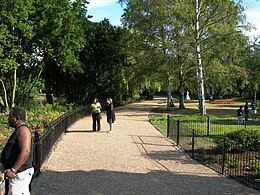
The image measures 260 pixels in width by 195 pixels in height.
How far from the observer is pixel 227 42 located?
1139 inches

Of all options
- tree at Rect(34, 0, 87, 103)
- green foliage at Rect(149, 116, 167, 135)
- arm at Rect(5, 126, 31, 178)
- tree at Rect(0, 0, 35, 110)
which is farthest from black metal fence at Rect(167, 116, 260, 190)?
tree at Rect(34, 0, 87, 103)

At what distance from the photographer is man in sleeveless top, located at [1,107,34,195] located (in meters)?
4.54

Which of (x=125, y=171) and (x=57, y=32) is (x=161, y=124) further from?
(x=125, y=171)

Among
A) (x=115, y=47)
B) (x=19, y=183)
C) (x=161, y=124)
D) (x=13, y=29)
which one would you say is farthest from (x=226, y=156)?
(x=115, y=47)

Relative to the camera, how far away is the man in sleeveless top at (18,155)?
4535mm

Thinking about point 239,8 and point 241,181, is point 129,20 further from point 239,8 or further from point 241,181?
point 241,181

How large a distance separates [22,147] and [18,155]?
12 cm

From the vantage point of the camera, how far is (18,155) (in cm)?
456

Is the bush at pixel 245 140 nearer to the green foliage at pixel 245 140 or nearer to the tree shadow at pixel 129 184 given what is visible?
the green foliage at pixel 245 140

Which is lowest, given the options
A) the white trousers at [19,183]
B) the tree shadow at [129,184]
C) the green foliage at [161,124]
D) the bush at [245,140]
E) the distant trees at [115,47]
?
the tree shadow at [129,184]

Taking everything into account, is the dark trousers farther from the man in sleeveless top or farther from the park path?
the man in sleeveless top

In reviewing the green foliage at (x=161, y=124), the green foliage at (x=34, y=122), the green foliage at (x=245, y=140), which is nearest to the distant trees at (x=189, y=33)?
the green foliage at (x=161, y=124)

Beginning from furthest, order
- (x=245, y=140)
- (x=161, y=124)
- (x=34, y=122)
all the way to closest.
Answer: (x=161, y=124) < (x=34, y=122) < (x=245, y=140)

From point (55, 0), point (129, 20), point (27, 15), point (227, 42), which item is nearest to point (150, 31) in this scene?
point (129, 20)
